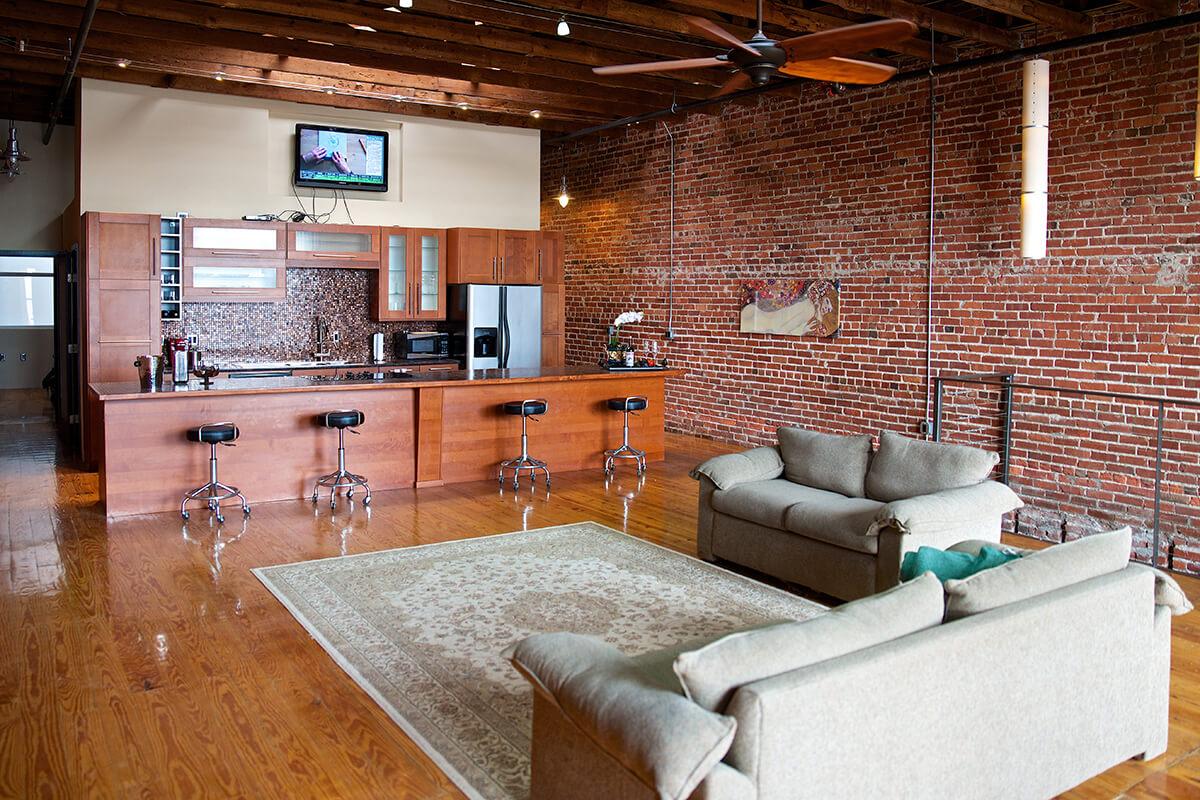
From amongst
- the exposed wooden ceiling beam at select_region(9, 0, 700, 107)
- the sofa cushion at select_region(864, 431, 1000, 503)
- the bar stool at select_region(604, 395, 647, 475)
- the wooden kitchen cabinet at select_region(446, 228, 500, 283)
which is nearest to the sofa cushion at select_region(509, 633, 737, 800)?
the sofa cushion at select_region(864, 431, 1000, 503)

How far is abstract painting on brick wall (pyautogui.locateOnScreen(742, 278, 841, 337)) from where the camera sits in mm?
9172

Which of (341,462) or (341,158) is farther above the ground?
(341,158)

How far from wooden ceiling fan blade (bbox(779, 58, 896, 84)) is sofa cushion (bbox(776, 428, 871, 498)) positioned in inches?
78.4

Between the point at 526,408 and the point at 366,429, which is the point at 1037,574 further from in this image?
the point at 366,429

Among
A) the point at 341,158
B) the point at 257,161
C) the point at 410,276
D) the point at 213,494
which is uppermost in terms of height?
the point at 341,158

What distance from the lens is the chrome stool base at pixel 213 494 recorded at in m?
Answer: 6.91

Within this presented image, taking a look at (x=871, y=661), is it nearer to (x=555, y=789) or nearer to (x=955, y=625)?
(x=955, y=625)

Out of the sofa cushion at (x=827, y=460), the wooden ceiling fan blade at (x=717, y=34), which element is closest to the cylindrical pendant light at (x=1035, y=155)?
the sofa cushion at (x=827, y=460)

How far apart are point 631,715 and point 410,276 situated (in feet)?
28.1

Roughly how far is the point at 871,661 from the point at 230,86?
883 cm

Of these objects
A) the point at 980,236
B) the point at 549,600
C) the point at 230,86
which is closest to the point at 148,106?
the point at 230,86

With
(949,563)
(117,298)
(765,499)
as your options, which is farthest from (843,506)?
(117,298)

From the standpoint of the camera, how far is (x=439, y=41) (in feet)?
27.6

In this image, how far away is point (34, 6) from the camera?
7.19 metres
